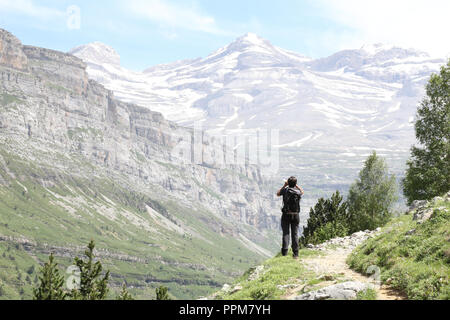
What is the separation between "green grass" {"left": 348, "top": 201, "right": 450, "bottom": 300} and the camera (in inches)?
604

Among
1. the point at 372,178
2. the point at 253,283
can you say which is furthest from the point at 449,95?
the point at 253,283

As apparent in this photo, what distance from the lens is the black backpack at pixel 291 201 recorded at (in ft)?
79.8

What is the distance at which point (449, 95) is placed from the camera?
47625mm

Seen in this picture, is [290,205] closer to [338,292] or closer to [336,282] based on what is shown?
[336,282]

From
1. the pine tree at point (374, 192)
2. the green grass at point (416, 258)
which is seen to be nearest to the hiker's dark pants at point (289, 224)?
the green grass at point (416, 258)

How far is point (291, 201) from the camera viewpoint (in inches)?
957

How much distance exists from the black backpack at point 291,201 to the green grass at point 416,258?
4439 millimetres

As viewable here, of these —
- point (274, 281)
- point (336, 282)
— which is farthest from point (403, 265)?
point (274, 281)

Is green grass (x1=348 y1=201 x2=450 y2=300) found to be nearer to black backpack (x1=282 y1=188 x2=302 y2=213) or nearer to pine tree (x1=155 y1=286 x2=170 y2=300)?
black backpack (x1=282 y1=188 x2=302 y2=213)

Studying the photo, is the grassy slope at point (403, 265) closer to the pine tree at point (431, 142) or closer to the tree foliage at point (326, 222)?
the tree foliage at point (326, 222)

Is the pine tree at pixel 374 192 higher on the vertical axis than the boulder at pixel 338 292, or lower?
higher
